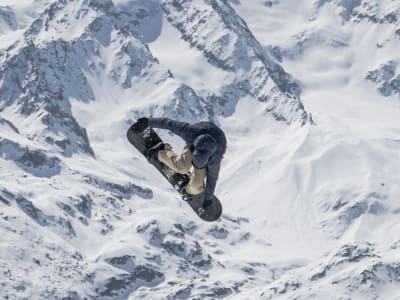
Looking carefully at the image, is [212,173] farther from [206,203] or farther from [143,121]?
[143,121]

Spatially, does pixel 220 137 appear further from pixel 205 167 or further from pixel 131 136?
pixel 131 136

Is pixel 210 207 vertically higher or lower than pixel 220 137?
lower

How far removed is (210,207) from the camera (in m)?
38.7

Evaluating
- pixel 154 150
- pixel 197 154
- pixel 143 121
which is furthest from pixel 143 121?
pixel 197 154

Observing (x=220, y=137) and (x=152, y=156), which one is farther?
(x=152, y=156)

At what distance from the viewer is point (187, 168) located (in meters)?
37.4

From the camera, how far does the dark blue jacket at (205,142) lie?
35.7m

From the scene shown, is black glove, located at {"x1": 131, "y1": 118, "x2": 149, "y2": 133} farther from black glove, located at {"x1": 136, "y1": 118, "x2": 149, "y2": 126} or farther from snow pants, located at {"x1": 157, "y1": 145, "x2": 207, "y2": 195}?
snow pants, located at {"x1": 157, "y1": 145, "x2": 207, "y2": 195}

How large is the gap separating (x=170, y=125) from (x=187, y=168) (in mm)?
1539

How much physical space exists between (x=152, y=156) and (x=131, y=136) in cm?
103

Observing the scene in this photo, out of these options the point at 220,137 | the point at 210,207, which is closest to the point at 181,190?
the point at 210,207

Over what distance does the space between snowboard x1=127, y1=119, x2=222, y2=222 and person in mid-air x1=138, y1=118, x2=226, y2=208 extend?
0.27 m

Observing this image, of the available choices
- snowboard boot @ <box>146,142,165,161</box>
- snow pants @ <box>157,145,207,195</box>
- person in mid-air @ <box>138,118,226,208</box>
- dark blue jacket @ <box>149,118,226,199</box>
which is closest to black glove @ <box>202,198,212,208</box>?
person in mid-air @ <box>138,118,226,208</box>

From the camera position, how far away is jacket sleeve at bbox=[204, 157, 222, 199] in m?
36.6
